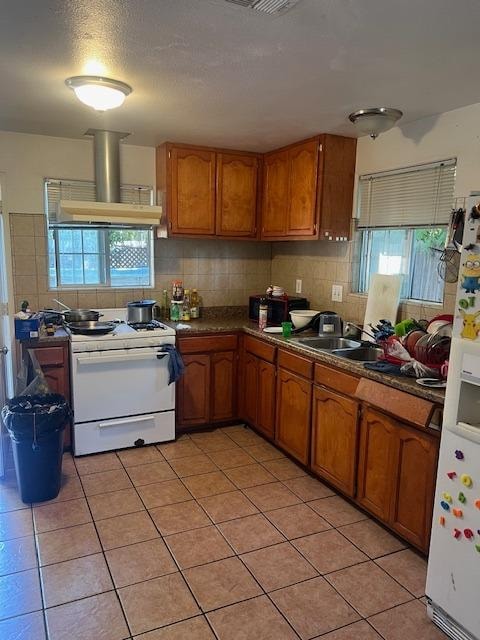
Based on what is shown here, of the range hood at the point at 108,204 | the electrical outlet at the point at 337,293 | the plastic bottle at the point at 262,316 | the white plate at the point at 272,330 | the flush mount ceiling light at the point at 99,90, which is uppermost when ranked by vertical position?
the flush mount ceiling light at the point at 99,90

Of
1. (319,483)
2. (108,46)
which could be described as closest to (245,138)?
(108,46)

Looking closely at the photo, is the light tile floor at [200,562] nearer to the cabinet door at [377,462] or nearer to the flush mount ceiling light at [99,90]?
the cabinet door at [377,462]

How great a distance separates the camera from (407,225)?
3027 mm

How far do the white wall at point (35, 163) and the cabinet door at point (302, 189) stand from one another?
1.33 m

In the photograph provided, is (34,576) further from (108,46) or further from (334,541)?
(108,46)

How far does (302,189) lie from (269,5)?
199 cm

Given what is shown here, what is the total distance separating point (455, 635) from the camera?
1787mm

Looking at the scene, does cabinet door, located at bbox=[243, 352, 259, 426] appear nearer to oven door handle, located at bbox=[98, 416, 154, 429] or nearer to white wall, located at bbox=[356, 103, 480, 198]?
oven door handle, located at bbox=[98, 416, 154, 429]

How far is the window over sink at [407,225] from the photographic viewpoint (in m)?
2.82

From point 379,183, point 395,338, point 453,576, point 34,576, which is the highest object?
point 379,183

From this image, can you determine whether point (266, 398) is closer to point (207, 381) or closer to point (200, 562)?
point (207, 381)

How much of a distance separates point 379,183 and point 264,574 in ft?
8.18

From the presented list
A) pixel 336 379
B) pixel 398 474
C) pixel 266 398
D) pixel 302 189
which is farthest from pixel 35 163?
pixel 398 474

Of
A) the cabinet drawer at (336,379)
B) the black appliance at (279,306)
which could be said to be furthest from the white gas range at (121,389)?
the cabinet drawer at (336,379)
